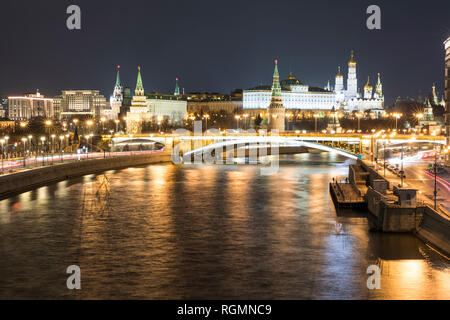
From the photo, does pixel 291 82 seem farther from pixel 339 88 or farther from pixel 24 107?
pixel 24 107

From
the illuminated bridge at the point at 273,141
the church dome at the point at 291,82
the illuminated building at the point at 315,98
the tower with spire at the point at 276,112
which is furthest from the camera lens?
the church dome at the point at 291,82

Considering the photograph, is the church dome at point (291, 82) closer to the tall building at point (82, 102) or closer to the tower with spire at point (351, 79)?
the tower with spire at point (351, 79)

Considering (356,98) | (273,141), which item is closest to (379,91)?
(356,98)

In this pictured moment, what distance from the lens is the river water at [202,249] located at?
14.3 metres

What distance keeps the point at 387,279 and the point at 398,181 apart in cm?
1045

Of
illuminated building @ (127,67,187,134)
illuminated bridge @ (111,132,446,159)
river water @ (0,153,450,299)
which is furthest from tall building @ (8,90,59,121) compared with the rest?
river water @ (0,153,450,299)

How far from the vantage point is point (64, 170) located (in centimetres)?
3525

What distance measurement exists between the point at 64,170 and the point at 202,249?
1892 centimetres

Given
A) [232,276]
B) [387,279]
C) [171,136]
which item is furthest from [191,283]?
[171,136]

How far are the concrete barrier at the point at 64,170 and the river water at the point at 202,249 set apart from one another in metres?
0.71

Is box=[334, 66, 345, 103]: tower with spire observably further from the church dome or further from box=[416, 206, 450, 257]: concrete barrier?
box=[416, 206, 450, 257]: concrete barrier

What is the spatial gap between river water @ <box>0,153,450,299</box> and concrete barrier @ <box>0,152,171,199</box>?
0.71 m

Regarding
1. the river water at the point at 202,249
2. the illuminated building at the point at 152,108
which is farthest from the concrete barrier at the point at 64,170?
the illuminated building at the point at 152,108
